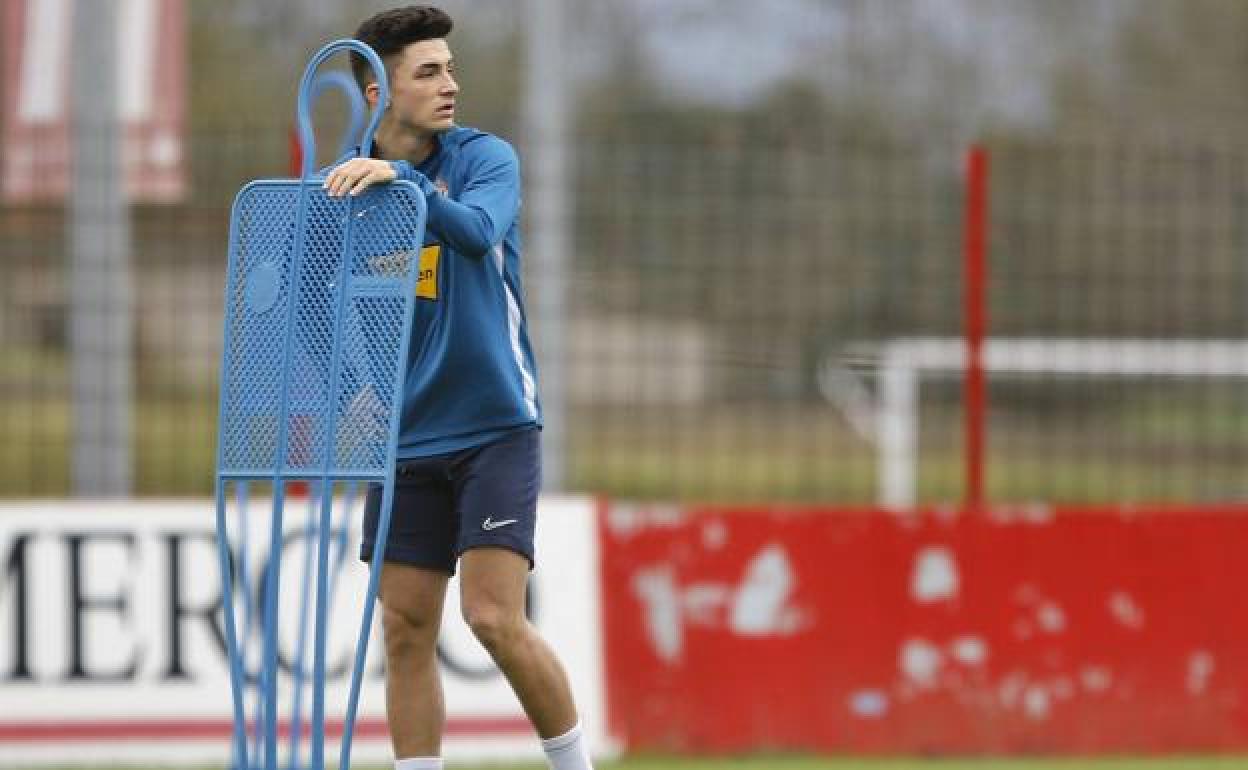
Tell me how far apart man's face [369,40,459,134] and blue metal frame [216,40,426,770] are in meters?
0.27

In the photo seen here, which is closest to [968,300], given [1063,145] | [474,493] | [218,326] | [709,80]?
[1063,145]

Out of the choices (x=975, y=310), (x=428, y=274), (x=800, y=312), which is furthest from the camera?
(x=800, y=312)

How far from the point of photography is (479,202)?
5.87 meters

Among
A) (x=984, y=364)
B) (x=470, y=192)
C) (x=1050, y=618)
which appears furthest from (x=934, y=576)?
(x=470, y=192)

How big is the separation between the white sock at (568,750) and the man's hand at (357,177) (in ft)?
5.16

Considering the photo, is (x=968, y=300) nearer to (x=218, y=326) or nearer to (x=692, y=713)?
(x=692, y=713)

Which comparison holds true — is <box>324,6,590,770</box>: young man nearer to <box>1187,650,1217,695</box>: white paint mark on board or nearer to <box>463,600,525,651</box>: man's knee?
<box>463,600,525,651</box>: man's knee

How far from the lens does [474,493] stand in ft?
20.4

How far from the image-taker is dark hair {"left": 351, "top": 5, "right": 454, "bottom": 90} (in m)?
5.98

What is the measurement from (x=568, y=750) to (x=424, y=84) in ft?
5.48

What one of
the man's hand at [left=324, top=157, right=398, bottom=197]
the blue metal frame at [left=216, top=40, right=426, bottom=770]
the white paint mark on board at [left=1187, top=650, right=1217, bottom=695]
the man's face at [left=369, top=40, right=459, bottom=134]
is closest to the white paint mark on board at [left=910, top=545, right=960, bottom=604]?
the white paint mark on board at [left=1187, top=650, right=1217, bottom=695]

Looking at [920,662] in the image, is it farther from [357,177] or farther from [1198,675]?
[357,177]

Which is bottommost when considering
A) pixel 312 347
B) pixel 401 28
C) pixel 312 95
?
pixel 312 347

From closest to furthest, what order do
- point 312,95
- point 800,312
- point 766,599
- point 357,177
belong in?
point 357,177 < point 312,95 < point 766,599 < point 800,312
